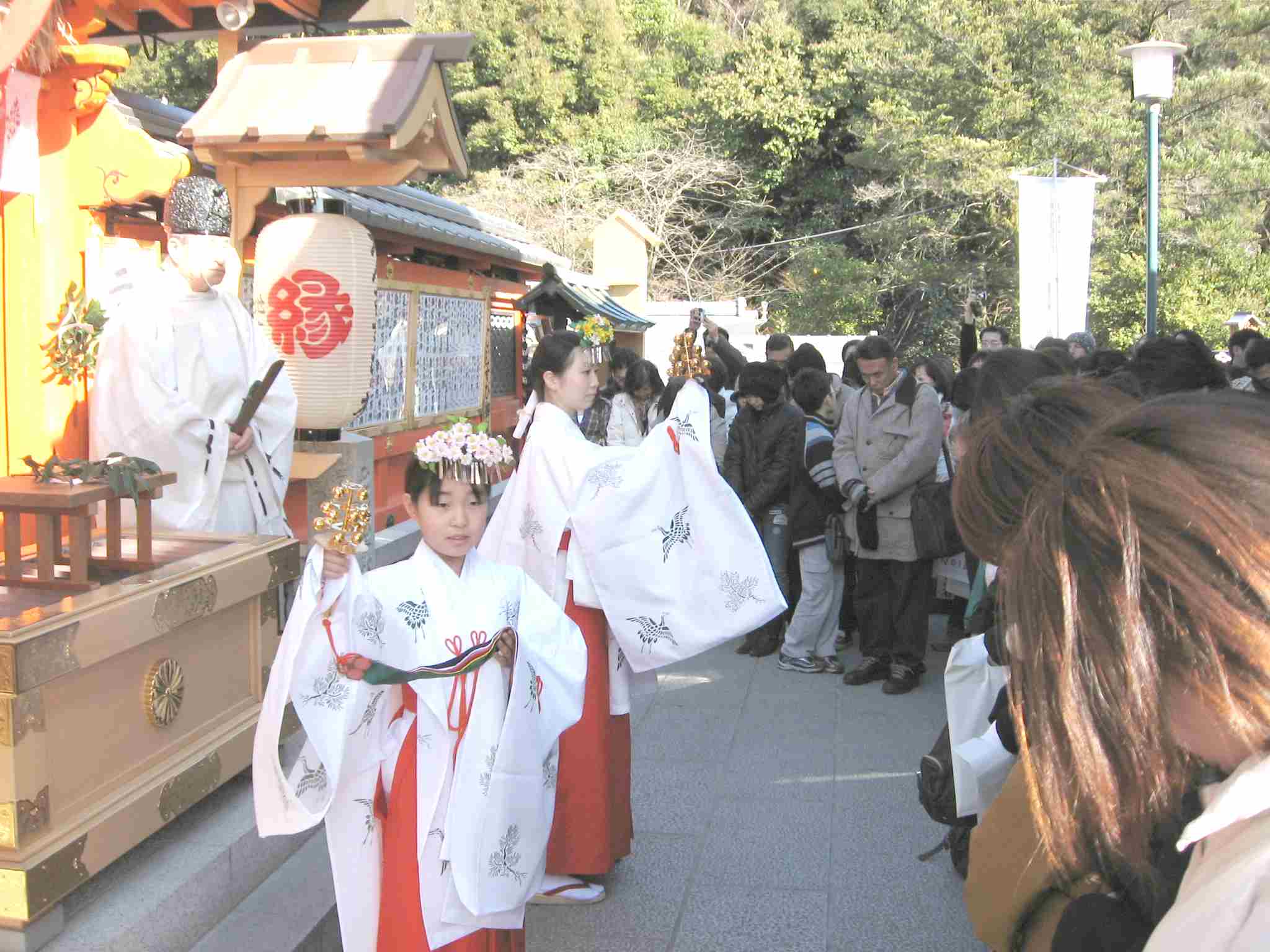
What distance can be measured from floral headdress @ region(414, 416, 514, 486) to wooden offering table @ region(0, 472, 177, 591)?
90cm

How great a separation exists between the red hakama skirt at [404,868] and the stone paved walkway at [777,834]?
0.82 meters

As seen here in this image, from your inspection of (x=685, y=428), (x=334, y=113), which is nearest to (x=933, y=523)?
(x=685, y=428)

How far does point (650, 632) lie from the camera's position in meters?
3.64

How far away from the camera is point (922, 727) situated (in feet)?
17.4

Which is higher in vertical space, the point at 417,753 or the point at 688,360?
the point at 688,360

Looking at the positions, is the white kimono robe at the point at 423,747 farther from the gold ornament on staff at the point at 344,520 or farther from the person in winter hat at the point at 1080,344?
the person in winter hat at the point at 1080,344

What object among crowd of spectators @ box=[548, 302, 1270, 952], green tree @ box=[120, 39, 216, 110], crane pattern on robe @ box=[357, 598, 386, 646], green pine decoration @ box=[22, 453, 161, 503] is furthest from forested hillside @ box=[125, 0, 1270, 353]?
crowd of spectators @ box=[548, 302, 1270, 952]

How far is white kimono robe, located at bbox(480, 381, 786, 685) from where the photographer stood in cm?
365

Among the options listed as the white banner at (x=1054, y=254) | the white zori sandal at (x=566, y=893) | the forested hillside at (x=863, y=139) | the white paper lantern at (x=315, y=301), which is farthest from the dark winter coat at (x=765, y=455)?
the forested hillside at (x=863, y=139)

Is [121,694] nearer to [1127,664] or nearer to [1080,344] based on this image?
[1127,664]

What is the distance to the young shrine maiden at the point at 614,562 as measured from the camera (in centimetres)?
364

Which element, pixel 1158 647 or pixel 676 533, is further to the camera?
pixel 676 533

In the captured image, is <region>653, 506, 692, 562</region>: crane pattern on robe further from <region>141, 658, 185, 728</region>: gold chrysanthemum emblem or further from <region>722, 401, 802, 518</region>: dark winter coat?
<region>722, 401, 802, 518</region>: dark winter coat

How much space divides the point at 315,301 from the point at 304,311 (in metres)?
0.06
